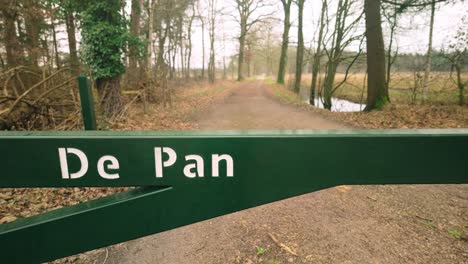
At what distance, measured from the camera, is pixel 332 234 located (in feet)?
9.24

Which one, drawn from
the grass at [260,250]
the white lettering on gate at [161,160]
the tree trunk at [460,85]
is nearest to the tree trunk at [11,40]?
the grass at [260,250]

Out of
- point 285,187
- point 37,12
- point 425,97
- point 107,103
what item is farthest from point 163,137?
point 425,97

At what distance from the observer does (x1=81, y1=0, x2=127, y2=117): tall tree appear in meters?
7.97

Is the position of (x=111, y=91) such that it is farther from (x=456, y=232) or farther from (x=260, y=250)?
(x=456, y=232)

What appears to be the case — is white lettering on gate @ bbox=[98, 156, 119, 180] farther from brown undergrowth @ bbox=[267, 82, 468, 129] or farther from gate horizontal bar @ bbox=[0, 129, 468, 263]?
brown undergrowth @ bbox=[267, 82, 468, 129]

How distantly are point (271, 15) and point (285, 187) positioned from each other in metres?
28.2

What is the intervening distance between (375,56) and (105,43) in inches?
370

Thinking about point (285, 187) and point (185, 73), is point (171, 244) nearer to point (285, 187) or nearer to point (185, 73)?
point (285, 187)

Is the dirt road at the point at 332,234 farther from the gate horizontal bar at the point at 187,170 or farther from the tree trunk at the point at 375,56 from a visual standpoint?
the tree trunk at the point at 375,56

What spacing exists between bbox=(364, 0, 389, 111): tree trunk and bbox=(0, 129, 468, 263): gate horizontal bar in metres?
9.71

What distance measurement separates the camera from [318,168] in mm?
1030

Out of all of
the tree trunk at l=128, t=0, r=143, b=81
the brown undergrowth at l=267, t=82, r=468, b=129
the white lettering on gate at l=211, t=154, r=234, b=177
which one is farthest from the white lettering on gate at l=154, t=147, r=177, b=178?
the tree trunk at l=128, t=0, r=143, b=81

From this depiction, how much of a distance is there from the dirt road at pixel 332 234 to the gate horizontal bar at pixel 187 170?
1.69 meters

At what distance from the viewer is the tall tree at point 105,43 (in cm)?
797
